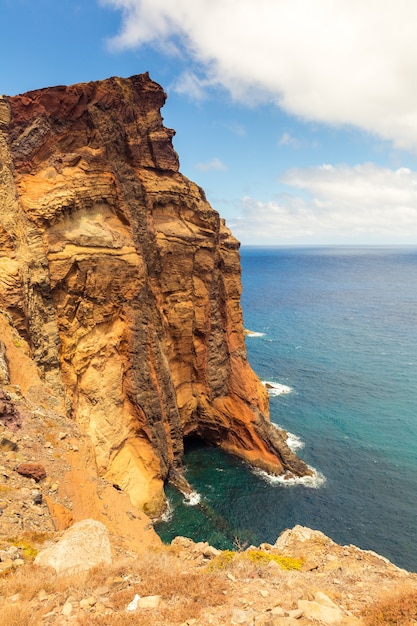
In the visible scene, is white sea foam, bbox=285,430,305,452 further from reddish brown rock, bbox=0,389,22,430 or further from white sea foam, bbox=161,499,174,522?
reddish brown rock, bbox=0,389,22,430

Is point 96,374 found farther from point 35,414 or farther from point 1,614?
point 1,614

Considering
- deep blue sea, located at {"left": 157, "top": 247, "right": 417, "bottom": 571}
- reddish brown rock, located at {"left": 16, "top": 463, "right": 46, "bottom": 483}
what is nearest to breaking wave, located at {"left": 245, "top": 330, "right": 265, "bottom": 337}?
deep blue sea, located at {"left": 157, "top": 247, "right": 417, "bottom": 571}

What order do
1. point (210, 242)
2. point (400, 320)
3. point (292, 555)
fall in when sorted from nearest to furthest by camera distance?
point (292, 555)
point (210, 242)
point (400, 320)

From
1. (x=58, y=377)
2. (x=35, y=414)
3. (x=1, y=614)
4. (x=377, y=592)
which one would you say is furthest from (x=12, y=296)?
(x=377, y=592)

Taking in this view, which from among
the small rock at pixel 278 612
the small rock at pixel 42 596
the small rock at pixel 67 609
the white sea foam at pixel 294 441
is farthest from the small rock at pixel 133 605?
the white sea foam at pixel 294 441

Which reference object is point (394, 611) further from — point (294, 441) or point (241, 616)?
point (294, 441)
